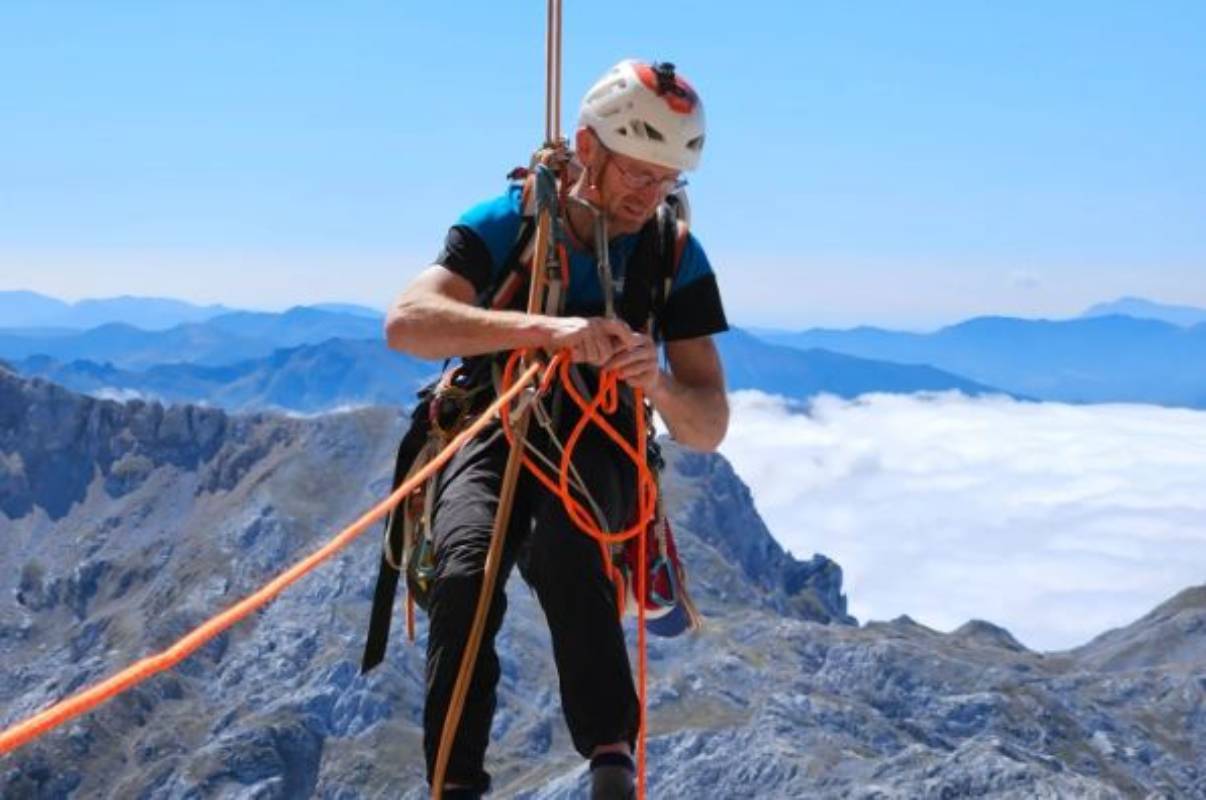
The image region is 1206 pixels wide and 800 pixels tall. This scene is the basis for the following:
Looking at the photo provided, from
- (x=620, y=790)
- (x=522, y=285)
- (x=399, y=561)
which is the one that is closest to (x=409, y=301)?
(x=522, y=285)

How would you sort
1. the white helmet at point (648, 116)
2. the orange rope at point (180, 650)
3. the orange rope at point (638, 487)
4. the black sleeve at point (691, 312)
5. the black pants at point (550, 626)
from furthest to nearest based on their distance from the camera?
1. the black sleeve at point (691, 312)
2. the white helmet at point (648, 116)
3. the orange rope at point (638, 487)
4. the black pants at point (550, 626)
5. the orange rope at point (180, 650)

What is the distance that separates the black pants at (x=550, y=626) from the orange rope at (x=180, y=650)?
0.47m

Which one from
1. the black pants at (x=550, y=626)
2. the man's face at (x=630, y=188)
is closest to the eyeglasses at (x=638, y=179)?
the man's face at (x=630, y=188)

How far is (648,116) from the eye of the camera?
8508 mm

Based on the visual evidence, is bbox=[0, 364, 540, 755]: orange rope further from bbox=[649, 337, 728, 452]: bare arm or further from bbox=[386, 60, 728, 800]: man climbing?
bbox=[649, 337, 728, 452]: bare arm

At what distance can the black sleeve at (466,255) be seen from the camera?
28.9 ft

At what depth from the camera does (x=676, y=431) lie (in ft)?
30.1

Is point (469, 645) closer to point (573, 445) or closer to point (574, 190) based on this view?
point (573, 445)

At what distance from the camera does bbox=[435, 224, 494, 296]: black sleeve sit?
881 cm

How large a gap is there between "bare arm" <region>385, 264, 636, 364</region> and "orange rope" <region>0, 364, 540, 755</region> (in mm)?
274

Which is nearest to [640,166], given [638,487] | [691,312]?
[691,312]

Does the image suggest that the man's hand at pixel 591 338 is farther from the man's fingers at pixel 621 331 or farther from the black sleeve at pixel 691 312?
the black sleeve at pixel 691 312

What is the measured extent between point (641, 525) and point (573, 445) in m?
0.67

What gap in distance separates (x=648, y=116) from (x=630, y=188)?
454mm
